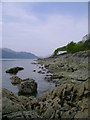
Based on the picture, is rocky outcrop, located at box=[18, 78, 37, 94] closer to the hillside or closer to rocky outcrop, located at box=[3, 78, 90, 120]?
rocky outcrop, located at box=[3, 78, 90, 120]

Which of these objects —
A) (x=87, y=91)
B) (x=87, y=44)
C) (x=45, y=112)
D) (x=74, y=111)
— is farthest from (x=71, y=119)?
(x=87, y=44)

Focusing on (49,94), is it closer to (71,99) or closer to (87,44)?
(71,99)

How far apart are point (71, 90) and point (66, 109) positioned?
214 cm

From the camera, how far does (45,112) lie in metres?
10.9

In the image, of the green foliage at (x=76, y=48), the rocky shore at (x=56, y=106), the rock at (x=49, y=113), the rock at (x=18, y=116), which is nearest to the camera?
the rock at (x=18, y=116)

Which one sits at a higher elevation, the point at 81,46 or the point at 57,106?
the point at 81,46

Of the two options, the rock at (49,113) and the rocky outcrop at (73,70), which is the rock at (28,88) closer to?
the rocky outcrop at (73,70)

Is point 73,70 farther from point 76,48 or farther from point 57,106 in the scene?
point 76,48

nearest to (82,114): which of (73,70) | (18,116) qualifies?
(18,116)

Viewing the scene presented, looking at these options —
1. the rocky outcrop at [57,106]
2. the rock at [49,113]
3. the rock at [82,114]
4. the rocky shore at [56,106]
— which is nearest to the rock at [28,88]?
the rocky shore at [56,106]

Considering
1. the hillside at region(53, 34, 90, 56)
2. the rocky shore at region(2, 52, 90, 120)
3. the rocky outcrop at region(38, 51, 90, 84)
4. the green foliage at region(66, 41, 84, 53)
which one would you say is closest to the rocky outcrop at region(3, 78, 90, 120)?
the rocky shore at region(2, 52, 90, 120)

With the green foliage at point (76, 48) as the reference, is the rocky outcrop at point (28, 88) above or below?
below

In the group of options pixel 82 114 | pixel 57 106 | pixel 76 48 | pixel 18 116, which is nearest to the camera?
pixel 18 116

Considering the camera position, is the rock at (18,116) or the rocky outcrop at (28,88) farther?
the rocky outcrop at (28,88)
